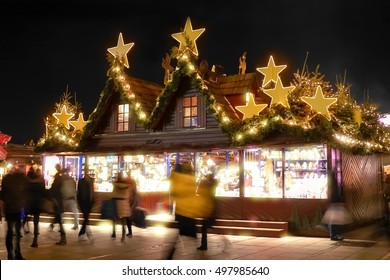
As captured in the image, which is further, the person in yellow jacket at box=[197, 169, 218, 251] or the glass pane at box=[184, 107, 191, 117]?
the glass pane at box=[184, 107, 191, 117]

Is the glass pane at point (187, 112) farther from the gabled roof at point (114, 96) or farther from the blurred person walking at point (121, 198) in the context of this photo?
the blurred person walking at point (121, 198)

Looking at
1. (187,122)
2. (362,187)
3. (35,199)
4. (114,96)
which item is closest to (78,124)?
(114,96)

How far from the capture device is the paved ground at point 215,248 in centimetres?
1099

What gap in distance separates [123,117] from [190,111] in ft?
11.3

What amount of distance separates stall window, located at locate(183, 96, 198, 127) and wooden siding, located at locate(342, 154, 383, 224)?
18.8 ft

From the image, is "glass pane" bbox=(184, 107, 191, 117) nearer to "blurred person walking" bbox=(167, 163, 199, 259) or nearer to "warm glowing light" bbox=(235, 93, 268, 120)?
"warm glowing light" bbox=(235, 93, 268, 120)

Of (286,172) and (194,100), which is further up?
(194,100)

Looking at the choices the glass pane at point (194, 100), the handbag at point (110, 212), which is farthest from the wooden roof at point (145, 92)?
the handbag at point (110, 212)

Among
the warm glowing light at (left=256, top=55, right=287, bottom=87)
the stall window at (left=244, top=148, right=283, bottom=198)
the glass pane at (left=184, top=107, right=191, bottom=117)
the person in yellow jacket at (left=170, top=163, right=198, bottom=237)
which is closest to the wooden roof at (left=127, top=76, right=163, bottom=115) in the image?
the glass pane at (left=184, top=107, right=191, bottom=117)

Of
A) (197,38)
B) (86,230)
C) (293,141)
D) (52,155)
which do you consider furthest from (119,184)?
(52,155)

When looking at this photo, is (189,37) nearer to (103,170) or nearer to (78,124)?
(103,170)

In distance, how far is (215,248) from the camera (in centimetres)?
1215

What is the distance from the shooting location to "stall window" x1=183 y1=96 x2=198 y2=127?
1880 cm
